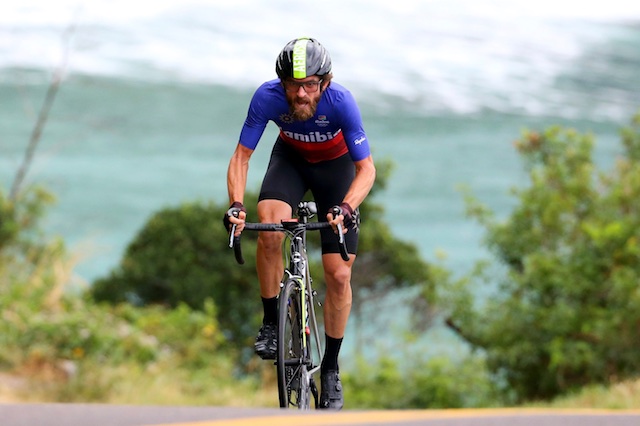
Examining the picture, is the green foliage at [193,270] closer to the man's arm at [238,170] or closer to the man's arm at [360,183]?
the man's arm at [238,170]

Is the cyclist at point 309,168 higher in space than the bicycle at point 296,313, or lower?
A: higher

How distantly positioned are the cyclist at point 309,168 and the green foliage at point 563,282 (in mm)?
6553

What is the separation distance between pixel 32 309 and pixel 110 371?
218 centimetres

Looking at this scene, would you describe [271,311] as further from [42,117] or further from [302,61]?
[42,117]

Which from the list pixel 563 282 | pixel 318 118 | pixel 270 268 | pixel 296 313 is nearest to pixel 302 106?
pixel 318 118

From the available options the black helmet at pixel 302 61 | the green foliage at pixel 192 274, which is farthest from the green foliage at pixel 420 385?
the black helmet at pixel 302 61

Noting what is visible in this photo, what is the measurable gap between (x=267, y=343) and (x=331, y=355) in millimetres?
566

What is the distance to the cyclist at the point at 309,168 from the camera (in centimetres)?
588

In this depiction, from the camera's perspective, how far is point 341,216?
19.2ft

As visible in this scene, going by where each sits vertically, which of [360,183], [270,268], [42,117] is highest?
[42,117]

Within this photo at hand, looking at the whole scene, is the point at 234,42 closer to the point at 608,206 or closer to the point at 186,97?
the point at 186,97

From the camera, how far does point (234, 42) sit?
70188 millimetres

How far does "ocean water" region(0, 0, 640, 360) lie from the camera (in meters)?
45.6

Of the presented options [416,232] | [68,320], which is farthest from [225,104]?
[68,320]
